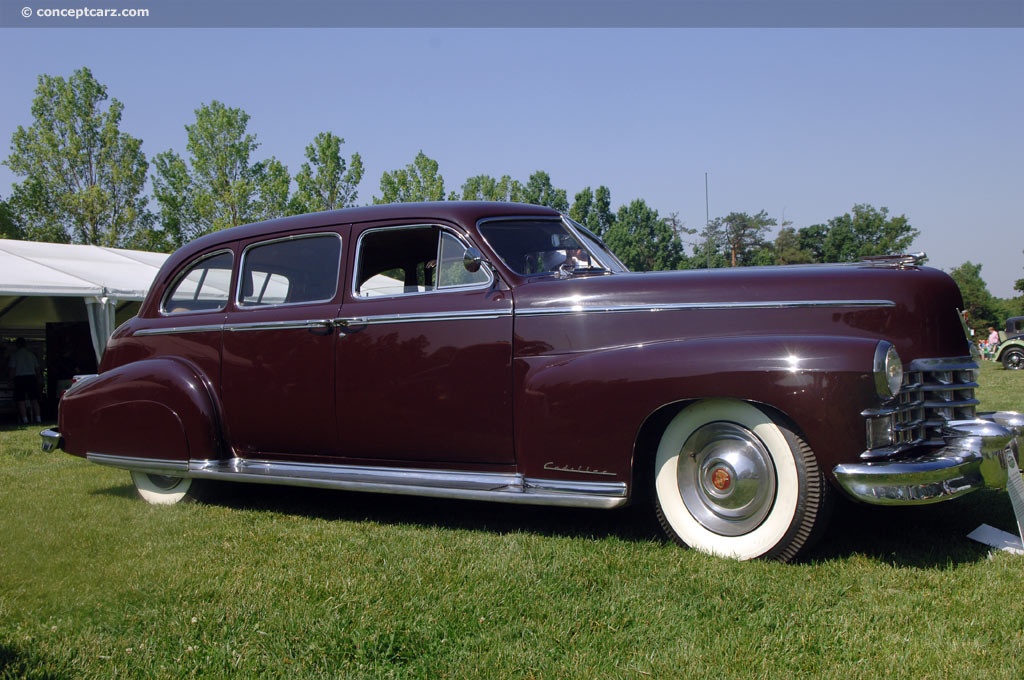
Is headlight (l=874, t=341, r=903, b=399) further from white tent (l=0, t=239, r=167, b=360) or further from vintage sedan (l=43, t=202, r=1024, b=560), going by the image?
white tent (l=0, t=239, r=167, b=360)

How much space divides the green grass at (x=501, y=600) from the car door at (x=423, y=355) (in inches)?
19.8

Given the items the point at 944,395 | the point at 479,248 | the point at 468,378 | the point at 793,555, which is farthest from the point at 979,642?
the point at 479,248

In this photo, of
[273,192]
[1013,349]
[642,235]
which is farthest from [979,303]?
[273,192]

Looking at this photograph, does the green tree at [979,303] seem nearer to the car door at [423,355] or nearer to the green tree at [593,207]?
the green tree at [593,207]

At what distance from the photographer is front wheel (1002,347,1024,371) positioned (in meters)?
20.9

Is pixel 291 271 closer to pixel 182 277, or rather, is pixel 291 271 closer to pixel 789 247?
pixel 182 277

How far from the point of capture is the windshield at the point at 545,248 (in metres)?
4.57

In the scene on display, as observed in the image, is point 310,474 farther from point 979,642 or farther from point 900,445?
point 979,642

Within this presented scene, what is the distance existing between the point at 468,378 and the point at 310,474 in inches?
49.3

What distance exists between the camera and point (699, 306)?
3.88 metres

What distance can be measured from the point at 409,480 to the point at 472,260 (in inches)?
49.3

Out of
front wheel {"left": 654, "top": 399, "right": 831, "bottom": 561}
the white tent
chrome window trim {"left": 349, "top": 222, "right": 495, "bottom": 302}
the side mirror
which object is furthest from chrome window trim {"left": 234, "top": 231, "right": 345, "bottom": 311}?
the white tent

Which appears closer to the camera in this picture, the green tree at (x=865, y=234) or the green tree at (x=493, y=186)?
the green tree at (x=493, y=186)

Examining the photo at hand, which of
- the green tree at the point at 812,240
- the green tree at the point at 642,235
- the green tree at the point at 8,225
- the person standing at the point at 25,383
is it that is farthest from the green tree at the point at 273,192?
the green tree at the point at 812,240
